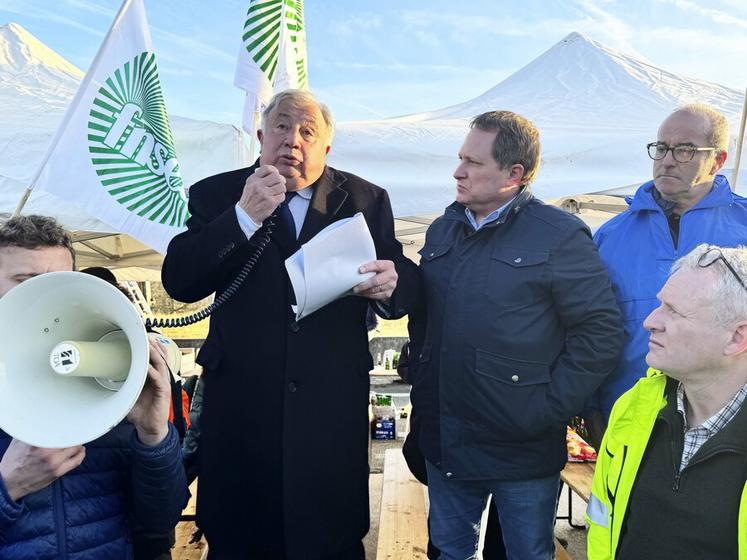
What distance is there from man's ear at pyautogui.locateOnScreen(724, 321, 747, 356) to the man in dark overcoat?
89cm

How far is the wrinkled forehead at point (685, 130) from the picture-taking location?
2021mm

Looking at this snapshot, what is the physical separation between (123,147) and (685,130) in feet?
10.9

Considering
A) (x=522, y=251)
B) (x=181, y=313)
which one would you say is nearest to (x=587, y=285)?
(x=522, y=251)

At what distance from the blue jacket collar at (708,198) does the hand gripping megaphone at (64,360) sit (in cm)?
179

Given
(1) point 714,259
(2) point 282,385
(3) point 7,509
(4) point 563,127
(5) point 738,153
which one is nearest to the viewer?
(3) point 7,509

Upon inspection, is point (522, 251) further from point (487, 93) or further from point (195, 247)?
point (487, 93)

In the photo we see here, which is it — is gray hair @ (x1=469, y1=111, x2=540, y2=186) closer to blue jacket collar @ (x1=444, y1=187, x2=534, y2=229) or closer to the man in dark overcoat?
blue jacket collar @ (x1=444, y1=187, x2=534, y2=229)

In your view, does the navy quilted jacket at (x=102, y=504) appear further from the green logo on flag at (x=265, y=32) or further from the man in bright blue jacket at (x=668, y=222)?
the green logo on flag at (x=265, y=32)

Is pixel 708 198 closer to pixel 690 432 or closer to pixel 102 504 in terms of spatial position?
pixel 690 432

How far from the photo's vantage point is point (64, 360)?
40.8 inches

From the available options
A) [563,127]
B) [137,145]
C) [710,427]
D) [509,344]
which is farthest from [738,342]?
[563,127]

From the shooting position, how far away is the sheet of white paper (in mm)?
1507

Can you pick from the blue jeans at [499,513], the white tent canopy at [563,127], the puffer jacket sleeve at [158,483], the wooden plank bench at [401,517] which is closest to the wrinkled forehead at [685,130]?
the blue jeans at [499,513]

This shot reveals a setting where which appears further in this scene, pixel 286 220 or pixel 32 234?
pixel 286 220
